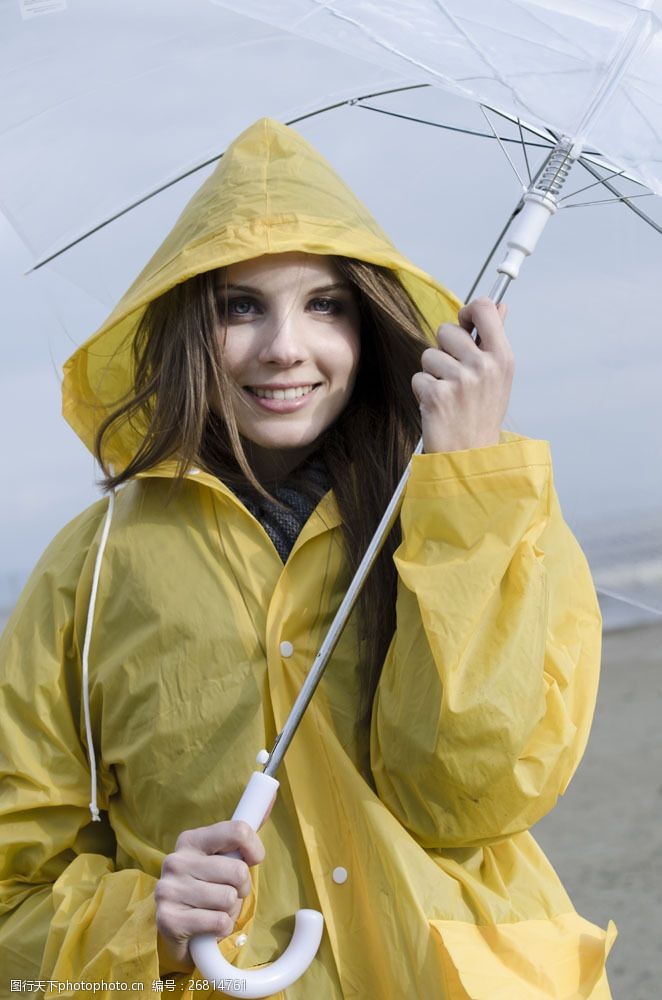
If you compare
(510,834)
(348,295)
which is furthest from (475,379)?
(510,834)

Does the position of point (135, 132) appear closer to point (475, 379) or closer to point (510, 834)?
point (475, 379)

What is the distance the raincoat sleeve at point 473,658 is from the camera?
198cm

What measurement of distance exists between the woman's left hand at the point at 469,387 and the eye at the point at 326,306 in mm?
422

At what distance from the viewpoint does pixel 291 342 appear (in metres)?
2.34

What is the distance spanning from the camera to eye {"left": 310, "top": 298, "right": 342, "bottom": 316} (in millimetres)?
2457

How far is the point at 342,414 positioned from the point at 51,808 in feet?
2.88

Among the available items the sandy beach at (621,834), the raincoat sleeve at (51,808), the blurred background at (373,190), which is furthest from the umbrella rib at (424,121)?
the sandy beach at (621,834)

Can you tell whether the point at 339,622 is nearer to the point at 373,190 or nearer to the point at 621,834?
the point at 373,190

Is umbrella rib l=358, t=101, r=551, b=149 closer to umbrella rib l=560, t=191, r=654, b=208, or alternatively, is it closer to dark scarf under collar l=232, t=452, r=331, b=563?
umbrella rib l=560, t=191, r=654, b=208

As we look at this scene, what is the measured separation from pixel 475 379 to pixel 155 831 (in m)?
0.90

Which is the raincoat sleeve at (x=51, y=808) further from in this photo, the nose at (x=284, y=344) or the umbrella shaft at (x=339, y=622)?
the nose at (x=284, y=344)

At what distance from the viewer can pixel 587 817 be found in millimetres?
7207

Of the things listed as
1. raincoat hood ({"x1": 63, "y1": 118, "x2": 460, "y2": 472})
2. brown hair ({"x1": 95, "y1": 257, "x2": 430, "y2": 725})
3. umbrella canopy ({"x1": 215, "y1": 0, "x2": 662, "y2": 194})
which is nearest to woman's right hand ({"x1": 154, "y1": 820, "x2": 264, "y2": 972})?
brown hair ({"x1": 95, "y1": 257, "x2": 430, "y2": 725})

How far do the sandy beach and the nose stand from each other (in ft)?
12.5
